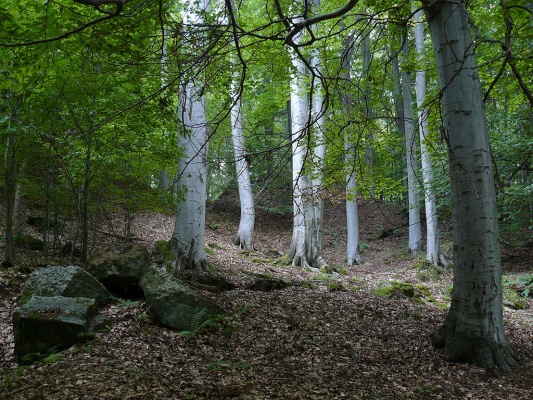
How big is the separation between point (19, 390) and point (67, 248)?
545cm

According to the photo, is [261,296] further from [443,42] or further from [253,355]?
[443,42]

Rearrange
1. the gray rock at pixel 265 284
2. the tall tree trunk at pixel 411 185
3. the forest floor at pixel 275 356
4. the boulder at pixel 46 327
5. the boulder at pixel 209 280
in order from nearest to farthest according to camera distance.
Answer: the forest floor at pixel 275 356 < the boulder at pixel 46 327 < the boulder at pixel 209 280 < the gray rock at pixel 265 284 < the tall tree trunk at pixel 411 185

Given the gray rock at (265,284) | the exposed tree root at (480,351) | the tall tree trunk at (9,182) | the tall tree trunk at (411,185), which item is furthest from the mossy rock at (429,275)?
the tall tree trunk at (9,182)

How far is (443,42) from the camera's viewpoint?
429 centimetres

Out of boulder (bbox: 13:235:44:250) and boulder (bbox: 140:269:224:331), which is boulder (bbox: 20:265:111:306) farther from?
boulder (bbox: 13:235:44:250)

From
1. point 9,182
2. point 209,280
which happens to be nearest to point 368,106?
point 209,280

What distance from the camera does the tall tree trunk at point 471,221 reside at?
162 inches

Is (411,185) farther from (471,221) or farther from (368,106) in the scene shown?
(471,221)

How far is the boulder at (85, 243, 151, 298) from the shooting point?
18.5 ft

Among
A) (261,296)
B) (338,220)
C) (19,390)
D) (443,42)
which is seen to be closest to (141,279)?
(261,296)

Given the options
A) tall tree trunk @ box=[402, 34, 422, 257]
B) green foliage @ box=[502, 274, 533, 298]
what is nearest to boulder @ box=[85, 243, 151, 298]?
green foliage @ box=[502, 274, 533, 298]

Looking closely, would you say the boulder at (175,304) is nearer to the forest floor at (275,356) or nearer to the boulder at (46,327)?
the forest floor at (275,356)

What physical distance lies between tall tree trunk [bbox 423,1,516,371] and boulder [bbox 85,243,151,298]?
14.1ft

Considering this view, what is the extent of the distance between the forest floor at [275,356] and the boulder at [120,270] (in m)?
A: 0.40
